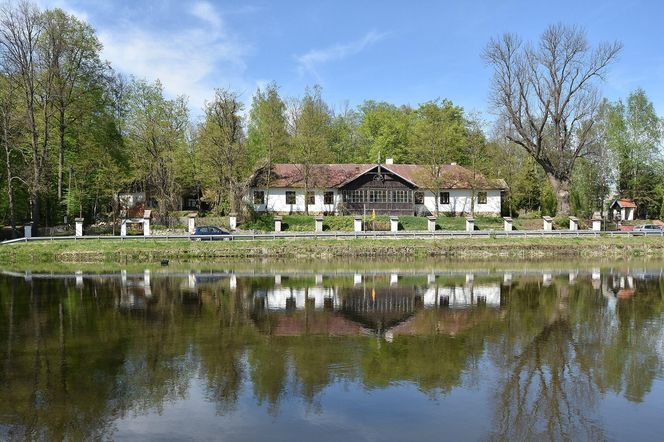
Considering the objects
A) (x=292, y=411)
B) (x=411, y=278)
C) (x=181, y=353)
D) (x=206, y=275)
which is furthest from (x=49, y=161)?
(x=292, y=411)

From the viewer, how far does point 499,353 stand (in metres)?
12.2

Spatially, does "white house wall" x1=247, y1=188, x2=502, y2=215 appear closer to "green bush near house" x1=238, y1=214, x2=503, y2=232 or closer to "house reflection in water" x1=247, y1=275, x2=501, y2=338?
"green bush near house" x1=238, y1=214, x2=503, y2=232

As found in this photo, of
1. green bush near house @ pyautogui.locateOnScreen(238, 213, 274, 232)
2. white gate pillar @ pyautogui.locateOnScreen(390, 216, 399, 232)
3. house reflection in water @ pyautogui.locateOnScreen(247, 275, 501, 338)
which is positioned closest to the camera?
house reflection in water @ pyautogui.locateOnScreen(247, 275, 501, 338)

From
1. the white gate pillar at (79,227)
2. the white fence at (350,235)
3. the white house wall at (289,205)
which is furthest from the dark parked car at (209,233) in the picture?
the white house wall at (289,205)

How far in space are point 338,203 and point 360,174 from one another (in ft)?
12.9

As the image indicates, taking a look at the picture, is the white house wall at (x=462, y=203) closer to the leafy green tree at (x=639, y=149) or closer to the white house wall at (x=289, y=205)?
the white house wall at (x=289, y=205)

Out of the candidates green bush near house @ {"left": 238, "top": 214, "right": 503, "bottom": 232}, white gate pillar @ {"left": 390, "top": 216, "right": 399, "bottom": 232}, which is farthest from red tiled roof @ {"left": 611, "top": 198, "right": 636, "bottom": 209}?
white gate pillar @ {"left": 390, "top": 216, "right": 399, "bottom": 232}

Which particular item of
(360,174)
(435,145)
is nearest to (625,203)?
(435,145)

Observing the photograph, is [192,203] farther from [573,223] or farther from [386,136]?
[573,223]

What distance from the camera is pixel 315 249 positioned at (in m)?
37.1

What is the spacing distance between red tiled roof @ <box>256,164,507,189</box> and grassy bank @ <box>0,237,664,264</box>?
16.6m

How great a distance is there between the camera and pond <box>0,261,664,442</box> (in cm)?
846

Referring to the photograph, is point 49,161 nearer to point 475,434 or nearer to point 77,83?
point 77,83

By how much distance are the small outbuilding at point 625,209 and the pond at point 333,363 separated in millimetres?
44925
